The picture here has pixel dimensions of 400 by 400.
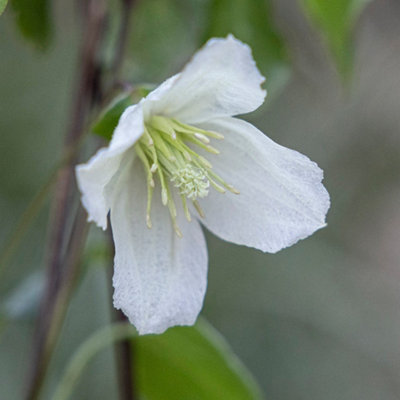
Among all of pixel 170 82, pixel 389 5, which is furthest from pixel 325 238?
pixel 170 82

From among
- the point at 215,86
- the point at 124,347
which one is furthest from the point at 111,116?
the point at 124,347

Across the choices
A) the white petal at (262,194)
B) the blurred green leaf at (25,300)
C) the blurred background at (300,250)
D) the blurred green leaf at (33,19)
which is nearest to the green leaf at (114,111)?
the white petal at (262,194)

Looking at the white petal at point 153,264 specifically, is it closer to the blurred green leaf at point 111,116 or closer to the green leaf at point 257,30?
the blurred green leaf at point 111,116

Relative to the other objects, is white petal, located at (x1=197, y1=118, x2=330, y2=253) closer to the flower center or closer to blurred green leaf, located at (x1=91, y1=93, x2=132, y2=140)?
the flower center

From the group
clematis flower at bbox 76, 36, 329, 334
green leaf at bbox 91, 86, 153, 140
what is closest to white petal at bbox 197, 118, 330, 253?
clematis flower at bbox 76, 36, 329, 334

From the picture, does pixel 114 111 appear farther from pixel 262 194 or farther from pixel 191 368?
pixel 191 368

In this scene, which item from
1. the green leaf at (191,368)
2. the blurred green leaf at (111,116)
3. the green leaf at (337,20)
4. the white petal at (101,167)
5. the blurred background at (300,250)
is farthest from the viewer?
the blurred background at (300,250)

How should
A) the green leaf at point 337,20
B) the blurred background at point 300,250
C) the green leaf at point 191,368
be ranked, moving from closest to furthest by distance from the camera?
the green leaf at point 337,20
the green leaf at point 191,368
the blurred background at point 300,250
